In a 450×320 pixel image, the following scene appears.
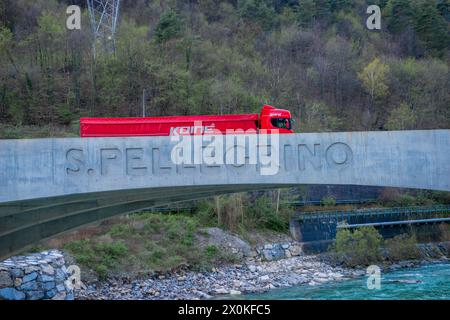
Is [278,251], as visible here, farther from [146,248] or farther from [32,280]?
[32,280]

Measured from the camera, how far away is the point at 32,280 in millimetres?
20438

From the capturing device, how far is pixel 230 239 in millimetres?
31359

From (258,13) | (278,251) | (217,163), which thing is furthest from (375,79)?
(217,163)

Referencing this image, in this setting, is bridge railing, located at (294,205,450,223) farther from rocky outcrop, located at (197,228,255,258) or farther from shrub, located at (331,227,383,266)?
rocky outcrop, located at (197,228,255,258)

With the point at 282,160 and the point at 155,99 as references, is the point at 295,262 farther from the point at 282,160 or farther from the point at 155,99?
the point at 282,160

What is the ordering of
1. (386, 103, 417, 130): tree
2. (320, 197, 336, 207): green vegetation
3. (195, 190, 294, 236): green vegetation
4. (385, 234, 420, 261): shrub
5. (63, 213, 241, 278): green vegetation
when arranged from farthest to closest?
1. (386, 103, 417, 130): tree
2. (320, 197, 336, 207): green vegetation
3. (195, 190, 294, 236): green vegetation
4. (385, 234, 420, 261): shrub
5. (63, 213, 241, 278): green vegetation

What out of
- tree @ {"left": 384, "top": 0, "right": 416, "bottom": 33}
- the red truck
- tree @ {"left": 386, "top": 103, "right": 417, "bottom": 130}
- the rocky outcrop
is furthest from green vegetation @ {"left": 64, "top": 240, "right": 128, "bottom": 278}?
tree @ {"left": 384, "top": 0, "right": 416, "bottom": 33}

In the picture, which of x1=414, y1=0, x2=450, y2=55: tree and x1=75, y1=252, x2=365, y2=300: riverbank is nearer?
x1=75, y1=252, x2=365, y2=300: riverbank

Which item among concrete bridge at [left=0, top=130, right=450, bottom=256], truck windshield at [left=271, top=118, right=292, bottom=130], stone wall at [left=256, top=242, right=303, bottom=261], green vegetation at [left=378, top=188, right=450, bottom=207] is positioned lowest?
stone wall at [left=256, top=242, right=303, bottom=261]

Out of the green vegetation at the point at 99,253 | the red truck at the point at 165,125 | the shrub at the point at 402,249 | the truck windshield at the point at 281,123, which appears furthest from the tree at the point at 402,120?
the red truck at the point at 165,125

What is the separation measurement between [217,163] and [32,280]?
1135cm

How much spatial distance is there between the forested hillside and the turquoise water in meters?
→ 13.7

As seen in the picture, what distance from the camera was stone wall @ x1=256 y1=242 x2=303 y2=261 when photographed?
31109 millimetres

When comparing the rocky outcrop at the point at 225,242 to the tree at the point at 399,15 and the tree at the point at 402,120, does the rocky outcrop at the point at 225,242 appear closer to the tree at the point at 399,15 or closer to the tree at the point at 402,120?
the tree at the point at 402,120
